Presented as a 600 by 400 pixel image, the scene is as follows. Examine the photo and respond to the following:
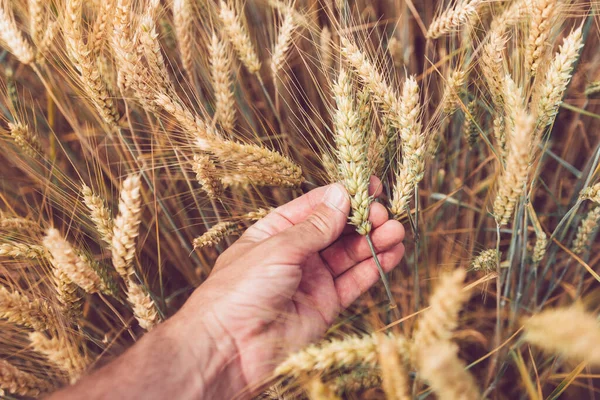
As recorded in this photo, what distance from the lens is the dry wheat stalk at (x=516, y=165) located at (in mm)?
725

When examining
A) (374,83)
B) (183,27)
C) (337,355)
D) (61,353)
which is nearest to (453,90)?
(374,83)

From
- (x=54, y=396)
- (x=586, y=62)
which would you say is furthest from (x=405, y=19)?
(x=54, y=396)

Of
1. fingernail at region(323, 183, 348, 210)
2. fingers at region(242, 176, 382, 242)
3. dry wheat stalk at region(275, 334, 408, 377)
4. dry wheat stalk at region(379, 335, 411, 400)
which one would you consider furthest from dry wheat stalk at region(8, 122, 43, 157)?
dry wheat stalk at region(379, 335, 411, 400)

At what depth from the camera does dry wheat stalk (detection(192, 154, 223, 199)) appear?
3.47 feet

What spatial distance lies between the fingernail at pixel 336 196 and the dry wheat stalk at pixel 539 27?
0.52m

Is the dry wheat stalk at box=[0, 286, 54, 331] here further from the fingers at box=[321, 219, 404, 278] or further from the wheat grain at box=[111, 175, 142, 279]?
the fingers at box=[321, 219, 404, 278]

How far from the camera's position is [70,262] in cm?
86

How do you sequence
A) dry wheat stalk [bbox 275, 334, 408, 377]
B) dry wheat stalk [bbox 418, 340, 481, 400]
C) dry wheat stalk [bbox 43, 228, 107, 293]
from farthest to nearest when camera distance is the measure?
dry wheat stalk [bbox 43, 228, 107, 293]
dry wheat stalk [bbox 275, 334, 408, 377]
dry wheat stalk [bbox 418, 340, 481, 400]

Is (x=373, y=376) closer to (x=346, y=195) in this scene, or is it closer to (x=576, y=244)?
(x=346, y=195)

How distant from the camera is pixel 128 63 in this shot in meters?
1.00

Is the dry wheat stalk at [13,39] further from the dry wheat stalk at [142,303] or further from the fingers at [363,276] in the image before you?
the fingers at [363,276]

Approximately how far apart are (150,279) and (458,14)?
1373 millimetres

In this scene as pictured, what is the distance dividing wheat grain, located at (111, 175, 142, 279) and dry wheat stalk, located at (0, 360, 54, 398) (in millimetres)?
304

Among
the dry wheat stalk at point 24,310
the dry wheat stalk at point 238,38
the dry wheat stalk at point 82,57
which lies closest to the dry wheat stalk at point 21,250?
the dry wheat stalk at point 24,310
